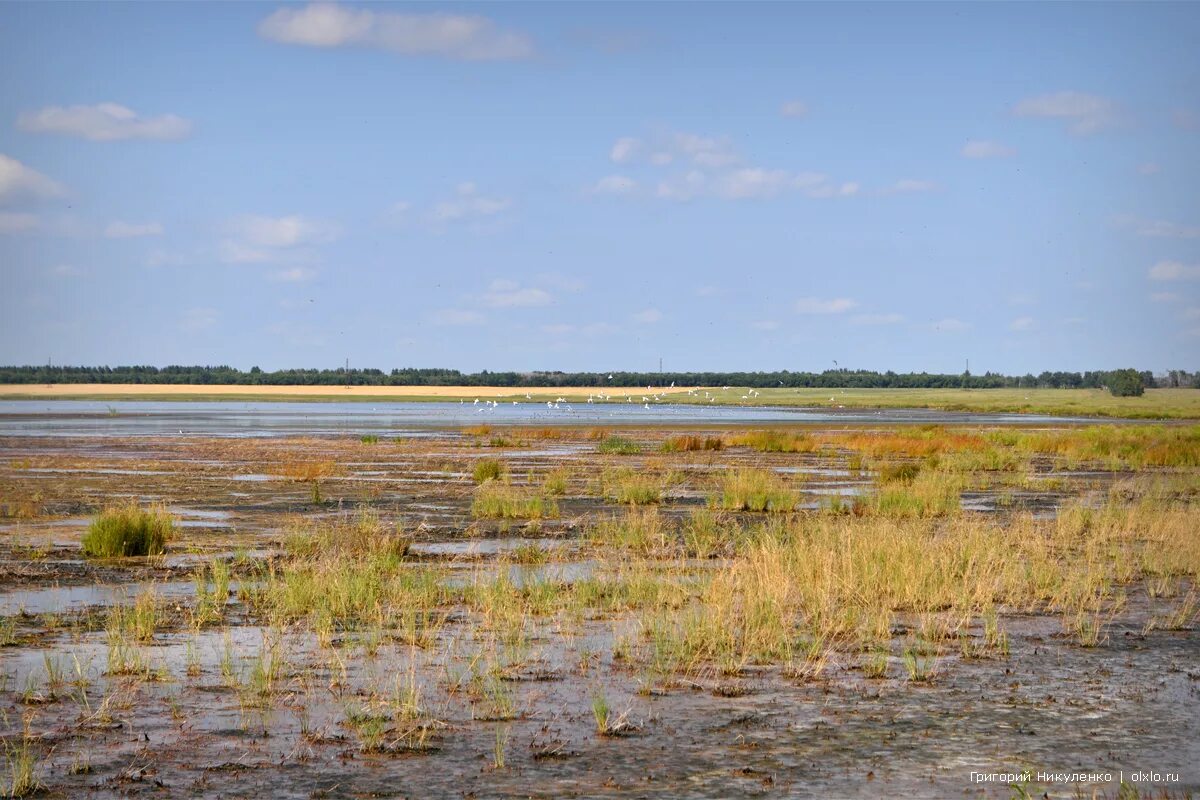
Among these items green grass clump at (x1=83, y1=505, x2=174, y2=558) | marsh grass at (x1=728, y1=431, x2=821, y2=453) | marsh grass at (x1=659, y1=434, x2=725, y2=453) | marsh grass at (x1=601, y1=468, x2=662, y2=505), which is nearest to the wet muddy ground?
green grass clump at (x1=83, y1=505, x2=174, y2=558)

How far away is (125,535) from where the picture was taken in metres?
20.3

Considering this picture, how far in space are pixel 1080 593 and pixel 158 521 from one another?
13.7 metres

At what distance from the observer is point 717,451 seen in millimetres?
52062

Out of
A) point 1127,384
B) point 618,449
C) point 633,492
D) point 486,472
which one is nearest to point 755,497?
point 633,492

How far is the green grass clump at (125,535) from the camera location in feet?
65.8

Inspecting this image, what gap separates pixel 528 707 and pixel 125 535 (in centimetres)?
1124

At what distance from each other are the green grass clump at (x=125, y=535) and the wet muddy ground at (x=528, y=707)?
22.4 inches

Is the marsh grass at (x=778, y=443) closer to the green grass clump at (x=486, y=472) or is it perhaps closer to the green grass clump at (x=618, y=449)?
the green grass clump at (x=618, y=449)

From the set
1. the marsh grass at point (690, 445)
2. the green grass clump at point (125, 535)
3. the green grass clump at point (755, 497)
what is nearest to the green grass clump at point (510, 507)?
the green grass clump at point (755, 497)

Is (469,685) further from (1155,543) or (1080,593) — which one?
(1155,543)

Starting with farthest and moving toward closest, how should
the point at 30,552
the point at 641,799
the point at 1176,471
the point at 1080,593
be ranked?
1. the point at 1176,471
2. the point at 30,552
3. the point at 1080,593
4. the point at 641,799

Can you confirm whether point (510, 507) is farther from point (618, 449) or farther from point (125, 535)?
point (618, 449)

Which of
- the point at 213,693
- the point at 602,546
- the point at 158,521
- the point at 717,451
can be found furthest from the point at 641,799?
the point at 717,451

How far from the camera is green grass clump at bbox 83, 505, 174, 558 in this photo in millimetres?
20062
